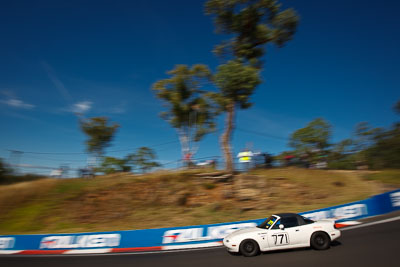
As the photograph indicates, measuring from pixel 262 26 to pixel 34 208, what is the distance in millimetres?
25452

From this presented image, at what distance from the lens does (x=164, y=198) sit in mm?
18125

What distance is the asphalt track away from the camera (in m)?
6.52

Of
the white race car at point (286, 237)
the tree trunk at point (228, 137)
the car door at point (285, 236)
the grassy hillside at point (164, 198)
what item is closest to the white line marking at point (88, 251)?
the grassy hillside at point (164, 198)

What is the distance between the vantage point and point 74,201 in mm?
17500

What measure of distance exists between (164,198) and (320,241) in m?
12.9

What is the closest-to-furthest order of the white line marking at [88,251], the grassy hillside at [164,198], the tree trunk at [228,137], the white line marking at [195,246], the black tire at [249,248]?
the black tire at [249,248] → the white line marking at [195,246] → the white line marking at [88,251] → the grassy hillside at [164,198] → the tree trunk at [228,137]

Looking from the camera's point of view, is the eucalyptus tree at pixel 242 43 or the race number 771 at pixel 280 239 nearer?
the race number 771 at pixel 280 239

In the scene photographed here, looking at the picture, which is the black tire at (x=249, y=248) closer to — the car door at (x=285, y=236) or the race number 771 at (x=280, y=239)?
the car door at (x=285, y=236)

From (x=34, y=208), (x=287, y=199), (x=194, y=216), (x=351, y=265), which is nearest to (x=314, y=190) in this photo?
(x=287, y=199)

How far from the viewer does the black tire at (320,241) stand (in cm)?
750

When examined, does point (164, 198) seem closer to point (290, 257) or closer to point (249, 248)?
point (249, 248)

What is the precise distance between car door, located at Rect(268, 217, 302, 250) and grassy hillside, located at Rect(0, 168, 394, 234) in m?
7.83

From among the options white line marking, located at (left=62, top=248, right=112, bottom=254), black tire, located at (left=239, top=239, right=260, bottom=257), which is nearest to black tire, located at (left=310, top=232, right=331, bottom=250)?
black tire, located at (left=239, top=239, right=260, bottom=257)

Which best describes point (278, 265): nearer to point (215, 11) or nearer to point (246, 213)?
point (246, 213)
